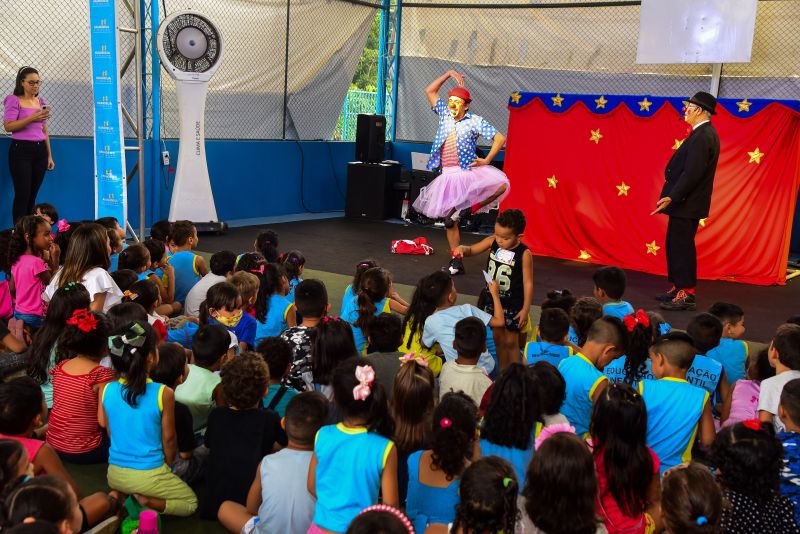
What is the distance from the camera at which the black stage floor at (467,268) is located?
6.42m

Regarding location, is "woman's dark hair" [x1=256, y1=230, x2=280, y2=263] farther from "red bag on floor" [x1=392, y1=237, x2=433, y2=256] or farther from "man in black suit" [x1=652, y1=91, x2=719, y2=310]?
"man in black suit" [x1=652, y1=91, x2=719, y2=310]

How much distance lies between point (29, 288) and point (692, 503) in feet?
12.1

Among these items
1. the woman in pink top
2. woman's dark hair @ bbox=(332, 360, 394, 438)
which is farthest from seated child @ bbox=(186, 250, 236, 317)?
the woman in pink top

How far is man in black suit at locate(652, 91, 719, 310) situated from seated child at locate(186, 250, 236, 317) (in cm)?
353

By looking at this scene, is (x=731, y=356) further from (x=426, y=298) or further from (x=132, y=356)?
(x=132, y=356)

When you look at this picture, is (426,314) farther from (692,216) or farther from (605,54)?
(605,54)

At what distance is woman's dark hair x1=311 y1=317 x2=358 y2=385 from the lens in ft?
11.0

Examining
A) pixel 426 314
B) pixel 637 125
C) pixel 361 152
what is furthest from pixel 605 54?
pixel 426 314

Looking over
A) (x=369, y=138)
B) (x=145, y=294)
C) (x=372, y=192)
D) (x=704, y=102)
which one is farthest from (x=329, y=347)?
(x=369, y=138)

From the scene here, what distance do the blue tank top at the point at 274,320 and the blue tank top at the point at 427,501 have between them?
182 cm

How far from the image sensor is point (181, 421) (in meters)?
3.01

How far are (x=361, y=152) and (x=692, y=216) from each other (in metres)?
5.33

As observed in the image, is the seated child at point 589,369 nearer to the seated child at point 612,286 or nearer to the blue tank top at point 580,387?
the blue tank top at point 580,387

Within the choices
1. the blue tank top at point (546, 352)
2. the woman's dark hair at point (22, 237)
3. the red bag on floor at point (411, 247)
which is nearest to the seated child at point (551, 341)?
the blue tank top at point (546, 352)
